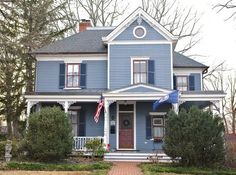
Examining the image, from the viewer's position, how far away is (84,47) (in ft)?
80.1

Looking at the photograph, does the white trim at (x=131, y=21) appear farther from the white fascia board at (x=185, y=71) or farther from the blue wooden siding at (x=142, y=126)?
the blue wooden siding at (x=142, y=126)

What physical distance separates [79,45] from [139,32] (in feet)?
13.7

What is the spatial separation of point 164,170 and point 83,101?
25.1ft

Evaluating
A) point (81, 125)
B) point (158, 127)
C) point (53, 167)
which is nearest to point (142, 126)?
point (158, 127)

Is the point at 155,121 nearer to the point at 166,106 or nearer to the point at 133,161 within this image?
the point at 166,106

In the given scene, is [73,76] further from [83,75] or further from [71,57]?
[71,57]

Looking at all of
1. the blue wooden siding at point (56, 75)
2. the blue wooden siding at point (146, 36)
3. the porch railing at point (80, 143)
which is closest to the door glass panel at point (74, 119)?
the porch railing at point (80, 143)

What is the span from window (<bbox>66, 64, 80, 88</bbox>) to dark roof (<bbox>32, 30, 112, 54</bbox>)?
956mm

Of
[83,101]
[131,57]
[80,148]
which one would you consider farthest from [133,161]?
[131,57]

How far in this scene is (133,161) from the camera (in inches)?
798

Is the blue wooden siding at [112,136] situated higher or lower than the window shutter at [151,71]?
lower

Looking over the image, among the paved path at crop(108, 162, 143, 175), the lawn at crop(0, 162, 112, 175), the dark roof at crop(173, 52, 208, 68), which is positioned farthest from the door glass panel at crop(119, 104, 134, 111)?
the lawn at crop(0, 162, 112, 175)

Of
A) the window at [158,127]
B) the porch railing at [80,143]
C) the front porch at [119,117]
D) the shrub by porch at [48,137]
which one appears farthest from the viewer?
the window at [158,127]

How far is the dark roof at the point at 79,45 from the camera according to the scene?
2389 centimetres
